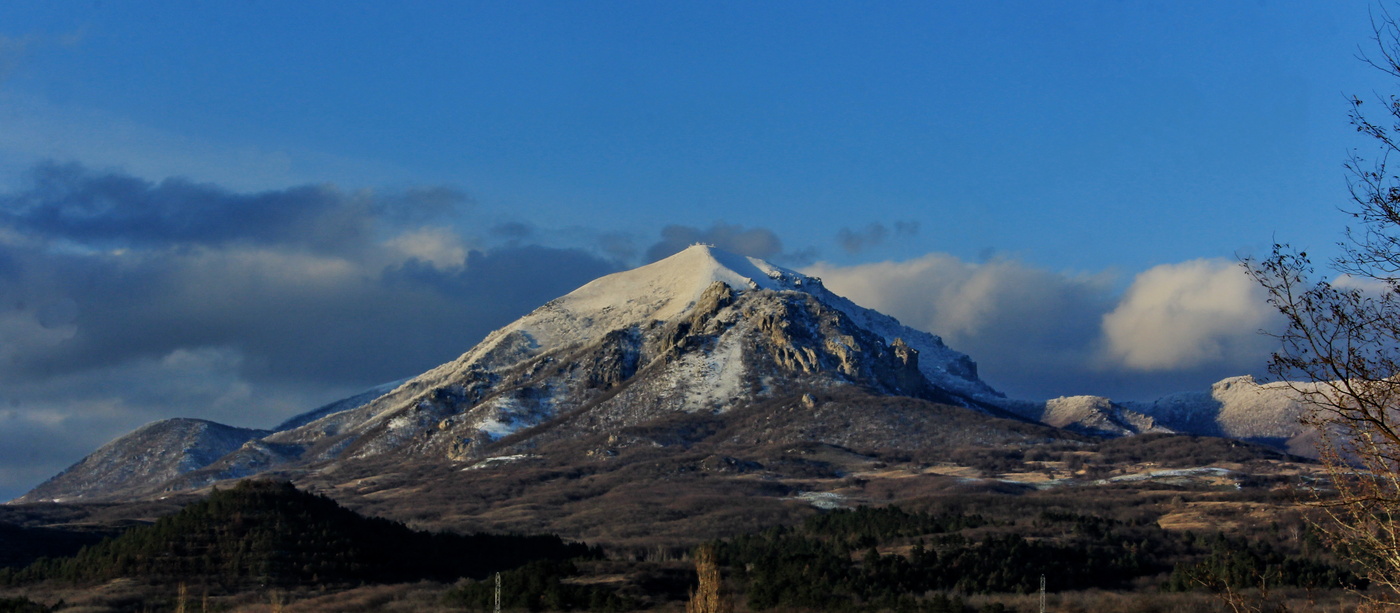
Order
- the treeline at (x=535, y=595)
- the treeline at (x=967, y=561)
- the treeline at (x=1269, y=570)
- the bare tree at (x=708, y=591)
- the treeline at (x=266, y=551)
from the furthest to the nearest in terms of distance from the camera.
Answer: the treeline at (x=266, y=551) → the treeline at (x=1269, y=570) → the treeline at (x=967, y=561) → the treeline at (x=535, y=595) → the bare tree at (x=708, y=591)

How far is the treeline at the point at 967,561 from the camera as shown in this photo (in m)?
77.1

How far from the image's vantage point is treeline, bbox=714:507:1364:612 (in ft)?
253

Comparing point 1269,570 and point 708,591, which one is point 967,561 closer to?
point 1269,570

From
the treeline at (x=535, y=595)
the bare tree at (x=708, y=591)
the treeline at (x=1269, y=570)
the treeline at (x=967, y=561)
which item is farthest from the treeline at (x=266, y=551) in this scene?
the treeline at (x=1269, y=570)

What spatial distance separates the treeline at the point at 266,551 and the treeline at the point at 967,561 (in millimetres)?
23868

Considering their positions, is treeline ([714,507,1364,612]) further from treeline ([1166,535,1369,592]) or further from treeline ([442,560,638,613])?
treeline ([442,560,638,613])

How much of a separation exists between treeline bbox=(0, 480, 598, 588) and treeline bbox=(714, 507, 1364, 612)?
78.3ft

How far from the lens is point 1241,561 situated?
275ft

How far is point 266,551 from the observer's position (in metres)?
86.2

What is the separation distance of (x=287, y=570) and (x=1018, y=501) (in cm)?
13152

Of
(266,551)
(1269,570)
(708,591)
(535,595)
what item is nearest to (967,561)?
(1269,570)

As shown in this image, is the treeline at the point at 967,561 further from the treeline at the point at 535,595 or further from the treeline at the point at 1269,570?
the treeline at the point at 535,595

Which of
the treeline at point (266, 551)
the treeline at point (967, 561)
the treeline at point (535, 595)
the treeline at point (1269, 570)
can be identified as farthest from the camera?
the treeline at point (266, 551)

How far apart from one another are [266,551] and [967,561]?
4975 cm
